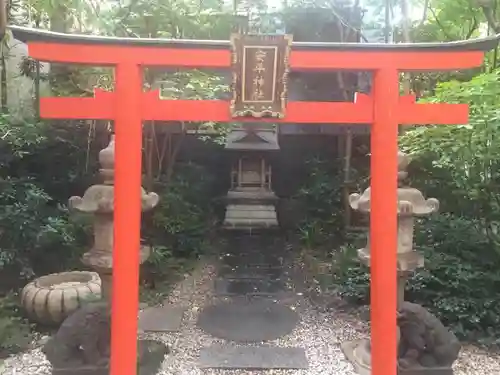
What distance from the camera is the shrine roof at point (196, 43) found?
380 centimetres

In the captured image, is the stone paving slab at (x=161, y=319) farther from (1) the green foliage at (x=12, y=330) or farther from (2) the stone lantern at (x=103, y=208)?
(2) the stone lantern at (x=103, y=208)

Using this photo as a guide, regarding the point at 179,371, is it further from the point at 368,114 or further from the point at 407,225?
the point at 368,114

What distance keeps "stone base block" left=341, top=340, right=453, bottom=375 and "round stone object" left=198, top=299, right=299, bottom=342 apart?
0.91m

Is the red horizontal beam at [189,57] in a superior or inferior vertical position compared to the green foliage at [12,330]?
superior

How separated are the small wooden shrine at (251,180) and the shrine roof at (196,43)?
25.6 ft

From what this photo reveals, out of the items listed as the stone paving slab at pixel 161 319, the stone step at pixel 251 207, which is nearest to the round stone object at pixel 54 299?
the stone paving slab at pixel 161 319

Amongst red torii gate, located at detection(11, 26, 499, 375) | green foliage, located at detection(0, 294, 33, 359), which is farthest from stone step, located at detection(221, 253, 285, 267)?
red torii gate, located at detection(11, 26, 499, 375)

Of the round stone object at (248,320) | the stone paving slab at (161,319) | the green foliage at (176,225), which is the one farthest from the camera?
the green foliage at (176,225)

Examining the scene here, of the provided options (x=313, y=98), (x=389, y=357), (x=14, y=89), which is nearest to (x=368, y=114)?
(x=389, y=357)

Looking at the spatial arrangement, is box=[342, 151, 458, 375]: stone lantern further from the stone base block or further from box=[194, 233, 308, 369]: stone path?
box=[194, 233, 308, 369]: stone path

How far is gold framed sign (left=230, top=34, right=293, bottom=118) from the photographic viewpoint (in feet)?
12.6

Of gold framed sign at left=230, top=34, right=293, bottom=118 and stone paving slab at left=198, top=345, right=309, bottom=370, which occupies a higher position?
gold framed sign at left=230, top=34, right=293, bottom=118

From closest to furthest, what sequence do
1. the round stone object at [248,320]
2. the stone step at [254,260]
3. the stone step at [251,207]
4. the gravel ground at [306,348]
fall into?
the gravel ground at [306,348], the round stone object at [248,320], the stone step at [254,260], the stone step at [251,207]

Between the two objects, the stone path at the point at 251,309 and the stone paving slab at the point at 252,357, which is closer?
the stone paving slab at the point at 252,357
